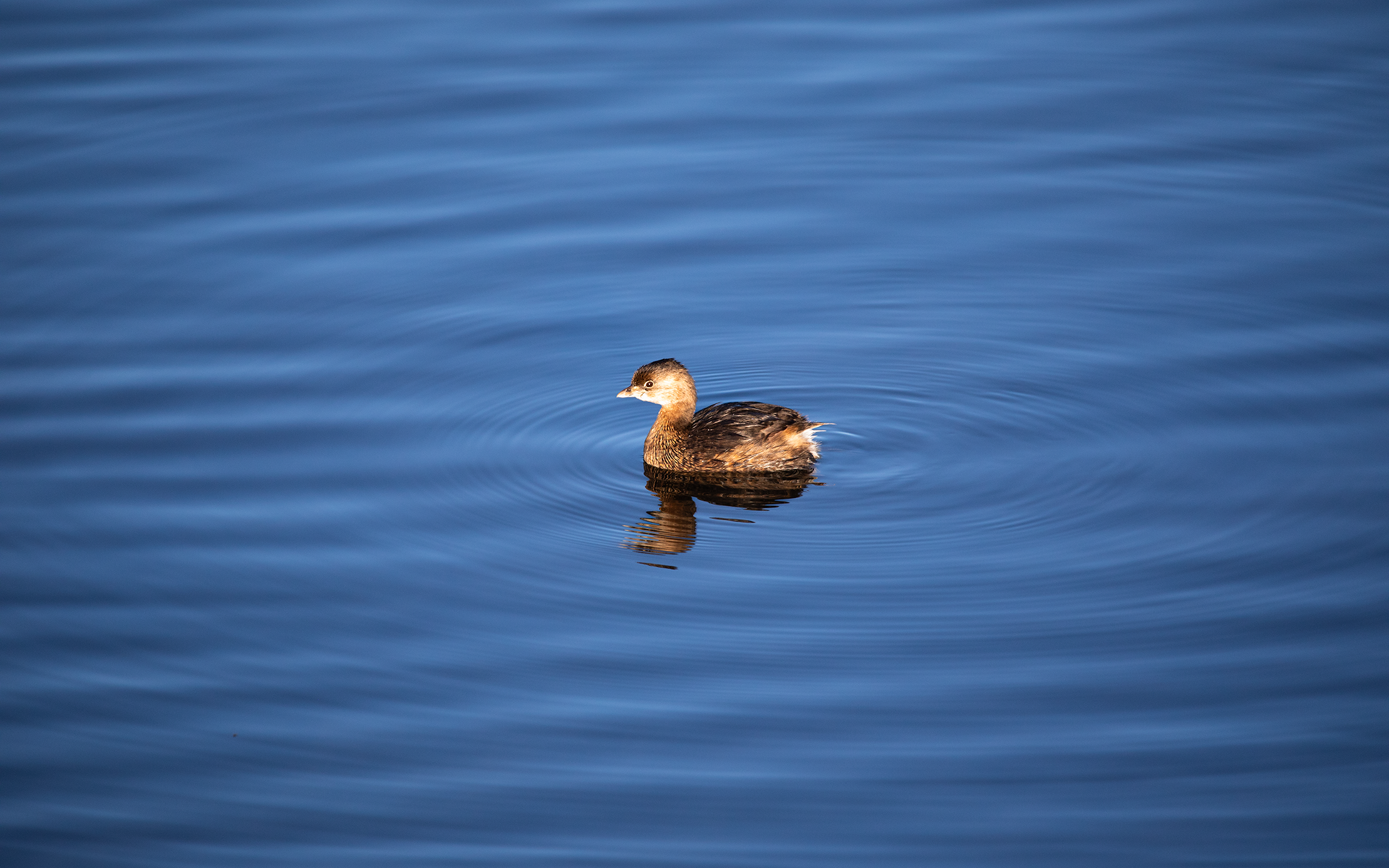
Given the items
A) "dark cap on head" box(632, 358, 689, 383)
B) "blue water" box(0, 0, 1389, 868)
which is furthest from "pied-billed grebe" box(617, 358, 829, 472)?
"blue water" box(0, 0, 1389, 868)

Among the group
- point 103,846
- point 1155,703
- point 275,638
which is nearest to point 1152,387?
point 1155,703

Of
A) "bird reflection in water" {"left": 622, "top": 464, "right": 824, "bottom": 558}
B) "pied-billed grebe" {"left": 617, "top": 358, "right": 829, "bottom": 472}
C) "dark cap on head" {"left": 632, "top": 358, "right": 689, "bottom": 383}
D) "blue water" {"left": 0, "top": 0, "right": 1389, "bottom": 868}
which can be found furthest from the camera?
"dark cap on head" {"left": 632, "top": 358, "right": 689, "bottom": 383}

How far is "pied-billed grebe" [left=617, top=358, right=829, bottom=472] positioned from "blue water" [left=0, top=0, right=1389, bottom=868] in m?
0.27

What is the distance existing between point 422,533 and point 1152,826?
4.18 metres

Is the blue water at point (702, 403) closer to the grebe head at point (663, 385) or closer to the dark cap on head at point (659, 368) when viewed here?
the grebe head at point (663, 385)

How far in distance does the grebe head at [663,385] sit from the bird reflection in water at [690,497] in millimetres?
430

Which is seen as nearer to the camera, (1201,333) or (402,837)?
(402,837)

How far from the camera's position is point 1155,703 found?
697 centimetres

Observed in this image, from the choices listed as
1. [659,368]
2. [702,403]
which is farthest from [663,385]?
[702,403]

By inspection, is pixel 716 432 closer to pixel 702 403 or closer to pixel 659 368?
pixel 659 368

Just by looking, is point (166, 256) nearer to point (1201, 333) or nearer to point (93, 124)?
point (93, 124)

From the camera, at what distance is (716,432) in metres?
9.53

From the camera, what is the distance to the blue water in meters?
6.66

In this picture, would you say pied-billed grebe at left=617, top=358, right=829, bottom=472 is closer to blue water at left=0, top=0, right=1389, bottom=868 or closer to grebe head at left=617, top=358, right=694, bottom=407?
grebe head at left=617, top=358, right=694, bottom=407
